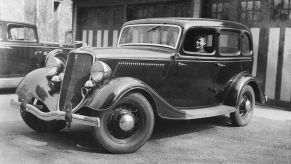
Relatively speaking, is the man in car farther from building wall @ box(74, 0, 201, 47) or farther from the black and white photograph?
building wall @ box(74, 0, 201, 47)

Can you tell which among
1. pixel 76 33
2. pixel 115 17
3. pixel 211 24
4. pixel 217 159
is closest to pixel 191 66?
pixel 211 24

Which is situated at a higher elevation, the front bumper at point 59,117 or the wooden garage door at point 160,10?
the wooden garage door at point 160,10

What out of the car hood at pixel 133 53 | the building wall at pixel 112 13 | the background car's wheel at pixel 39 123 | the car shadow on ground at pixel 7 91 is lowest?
the car shadow on ground at pixel 7 91

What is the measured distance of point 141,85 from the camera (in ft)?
15.1

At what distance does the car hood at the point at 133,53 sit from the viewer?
480cm

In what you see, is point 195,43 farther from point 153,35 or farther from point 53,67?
point 53,67

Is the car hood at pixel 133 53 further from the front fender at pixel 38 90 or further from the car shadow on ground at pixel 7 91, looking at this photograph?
the car shadow on ground at pixel 7 91

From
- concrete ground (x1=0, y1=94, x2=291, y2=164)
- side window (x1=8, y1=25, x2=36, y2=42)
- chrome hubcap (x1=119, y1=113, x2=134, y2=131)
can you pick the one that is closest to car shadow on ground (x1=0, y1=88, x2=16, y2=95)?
side window (x1=8, y1=25, x2=36, y2=42)

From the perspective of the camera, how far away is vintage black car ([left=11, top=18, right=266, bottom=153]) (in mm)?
4504

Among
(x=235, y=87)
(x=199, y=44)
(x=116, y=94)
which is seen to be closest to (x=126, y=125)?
(x=116, y=94)

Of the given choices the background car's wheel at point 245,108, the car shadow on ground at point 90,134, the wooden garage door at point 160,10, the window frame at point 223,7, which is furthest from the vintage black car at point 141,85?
the wooden garage door at point 160,10

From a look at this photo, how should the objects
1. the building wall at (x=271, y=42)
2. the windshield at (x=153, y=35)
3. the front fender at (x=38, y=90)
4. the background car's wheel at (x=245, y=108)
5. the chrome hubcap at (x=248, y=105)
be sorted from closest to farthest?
the front fender at (x=38, y=90) < the windshield at (x=153, y=35) < the background car's wheel at (x=245, y=108) < the chrome hubcap at (x=248, y=105) < the building wall at (x=271, y=42)

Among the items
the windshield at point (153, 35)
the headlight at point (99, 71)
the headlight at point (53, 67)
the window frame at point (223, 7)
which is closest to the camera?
the headlight at point (99, 71)

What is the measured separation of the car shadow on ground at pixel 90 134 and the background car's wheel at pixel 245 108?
197 millimetres
